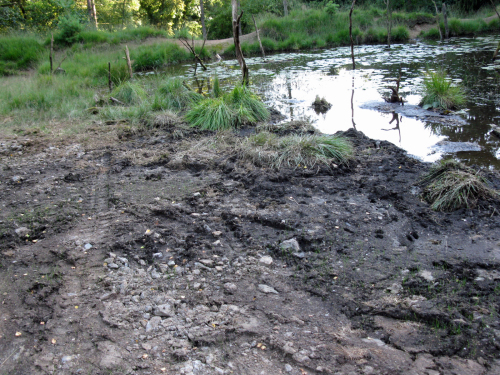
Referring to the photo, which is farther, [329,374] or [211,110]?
[211,110]

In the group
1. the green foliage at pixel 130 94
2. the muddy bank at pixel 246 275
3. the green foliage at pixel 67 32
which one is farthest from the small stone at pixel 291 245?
the green foliage at pixel 67 32

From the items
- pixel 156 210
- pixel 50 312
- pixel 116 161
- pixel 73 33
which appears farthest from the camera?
pixel 73 33

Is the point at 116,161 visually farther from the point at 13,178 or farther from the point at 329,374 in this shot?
the point at 329,374

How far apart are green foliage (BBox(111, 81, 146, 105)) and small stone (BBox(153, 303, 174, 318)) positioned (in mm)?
6870

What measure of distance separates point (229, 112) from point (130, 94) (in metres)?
3.41

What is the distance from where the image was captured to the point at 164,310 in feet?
8.43

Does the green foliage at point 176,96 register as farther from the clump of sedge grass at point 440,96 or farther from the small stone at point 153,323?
the small stone at point 153,323

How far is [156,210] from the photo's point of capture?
12.5 ft

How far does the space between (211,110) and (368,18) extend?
18.3 meters

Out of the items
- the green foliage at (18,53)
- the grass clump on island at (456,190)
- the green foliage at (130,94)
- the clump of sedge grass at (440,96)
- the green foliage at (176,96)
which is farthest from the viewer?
the green foliage at (18,53)

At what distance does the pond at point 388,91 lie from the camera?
595 centimetres

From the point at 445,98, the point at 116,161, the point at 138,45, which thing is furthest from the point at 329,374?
the point at 138,45

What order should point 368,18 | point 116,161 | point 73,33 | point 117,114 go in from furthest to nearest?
point 368,18 < point 73,33 < point 117,114 < point 116,161

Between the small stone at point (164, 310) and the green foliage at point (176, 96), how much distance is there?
5880 mm
